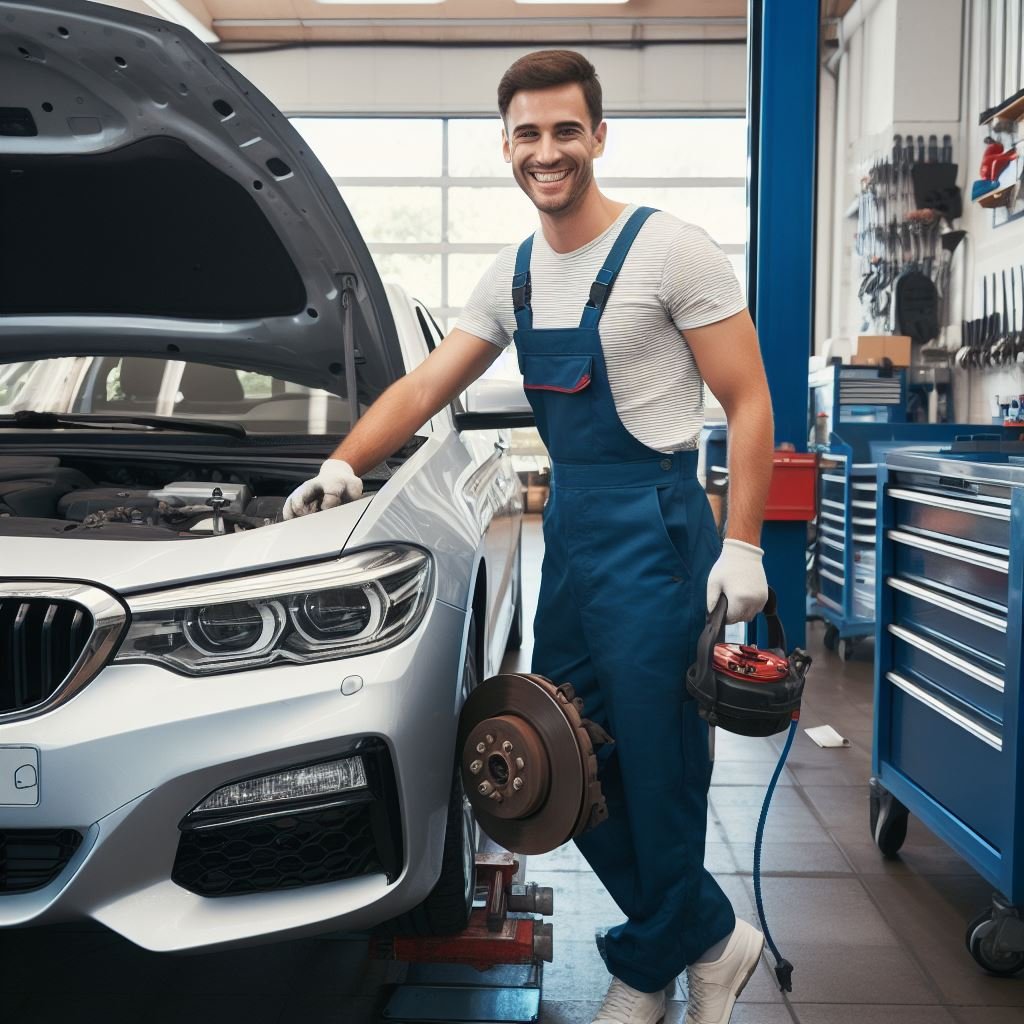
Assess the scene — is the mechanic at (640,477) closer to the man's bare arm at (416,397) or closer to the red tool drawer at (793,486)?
the man's bare arm at (416,397)

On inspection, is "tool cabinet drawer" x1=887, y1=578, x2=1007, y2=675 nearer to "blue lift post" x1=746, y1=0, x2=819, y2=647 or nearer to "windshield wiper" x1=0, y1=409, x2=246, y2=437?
"blue lift post" x1=746, y1=0, x2=819, y2=647

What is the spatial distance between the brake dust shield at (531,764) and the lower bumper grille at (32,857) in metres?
0.57

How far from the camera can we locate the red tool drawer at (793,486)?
335cm

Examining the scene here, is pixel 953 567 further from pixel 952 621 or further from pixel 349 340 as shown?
pixel 349 340

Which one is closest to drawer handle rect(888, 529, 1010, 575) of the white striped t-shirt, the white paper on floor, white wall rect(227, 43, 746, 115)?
the white striped t-shirt

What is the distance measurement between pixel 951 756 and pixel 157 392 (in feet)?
6.93

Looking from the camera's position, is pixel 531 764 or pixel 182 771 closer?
pixel 182 771

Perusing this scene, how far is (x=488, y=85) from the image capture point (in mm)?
11070

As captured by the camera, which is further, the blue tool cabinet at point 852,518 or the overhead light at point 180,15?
the overhead light at point 180,15

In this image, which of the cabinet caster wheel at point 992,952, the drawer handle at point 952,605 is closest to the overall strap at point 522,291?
the drawer handle at point 952,605

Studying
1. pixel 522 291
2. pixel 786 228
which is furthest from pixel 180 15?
pixel 522 291

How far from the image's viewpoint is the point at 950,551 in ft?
7.26

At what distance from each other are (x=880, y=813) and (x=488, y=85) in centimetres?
999

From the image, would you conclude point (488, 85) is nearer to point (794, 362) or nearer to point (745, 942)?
point (794, 362)
